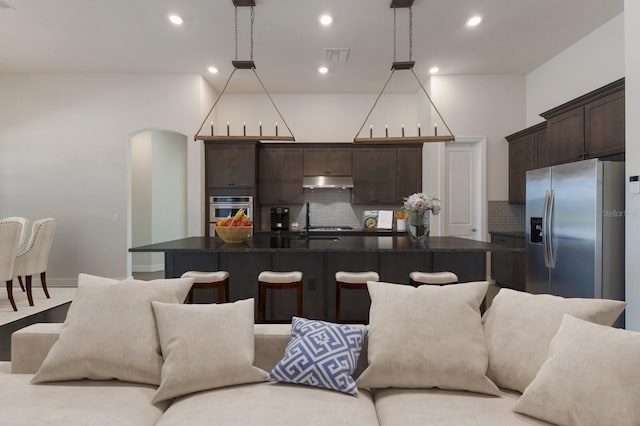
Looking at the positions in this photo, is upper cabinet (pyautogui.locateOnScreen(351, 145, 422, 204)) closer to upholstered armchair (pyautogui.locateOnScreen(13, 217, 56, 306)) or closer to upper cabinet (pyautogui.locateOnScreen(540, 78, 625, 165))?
upper cabinet (pyautogui.locateOnScreen(540, 78, 625, 165))

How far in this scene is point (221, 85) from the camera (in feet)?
20.5

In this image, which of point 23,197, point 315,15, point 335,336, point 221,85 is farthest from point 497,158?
point 23,197

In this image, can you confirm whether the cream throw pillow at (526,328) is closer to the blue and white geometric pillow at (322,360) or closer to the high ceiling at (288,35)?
the blue and white geometric pillow at (322,360)

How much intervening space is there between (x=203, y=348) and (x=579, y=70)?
18.2ft

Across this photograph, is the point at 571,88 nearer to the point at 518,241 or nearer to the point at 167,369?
the point at 518,241

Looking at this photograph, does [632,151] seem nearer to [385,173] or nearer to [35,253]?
[385,173]

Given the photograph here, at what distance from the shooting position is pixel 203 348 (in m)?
1.57

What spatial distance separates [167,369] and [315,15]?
388 centimetres

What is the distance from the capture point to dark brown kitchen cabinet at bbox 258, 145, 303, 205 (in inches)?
253

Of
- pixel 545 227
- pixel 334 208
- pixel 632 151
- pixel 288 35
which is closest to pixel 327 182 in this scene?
pixel 334 208

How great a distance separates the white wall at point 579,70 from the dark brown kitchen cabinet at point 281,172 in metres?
3.90

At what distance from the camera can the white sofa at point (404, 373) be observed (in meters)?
1.25

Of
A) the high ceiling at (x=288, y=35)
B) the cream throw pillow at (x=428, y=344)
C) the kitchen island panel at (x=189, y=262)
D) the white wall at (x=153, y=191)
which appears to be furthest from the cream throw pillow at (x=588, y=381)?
the white wall at (x=153, y=191)

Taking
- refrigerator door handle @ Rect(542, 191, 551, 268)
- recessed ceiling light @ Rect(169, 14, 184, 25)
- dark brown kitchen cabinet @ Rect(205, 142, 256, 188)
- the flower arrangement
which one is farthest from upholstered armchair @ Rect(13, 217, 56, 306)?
refrigerator door handle @ Rect(542, 191, 551, 268)
